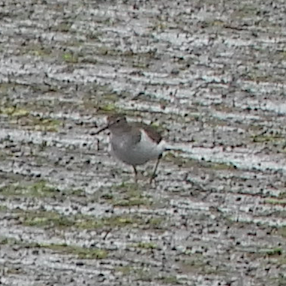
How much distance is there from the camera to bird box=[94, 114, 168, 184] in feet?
21.1

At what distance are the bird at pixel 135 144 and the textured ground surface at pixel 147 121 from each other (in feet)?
0.37

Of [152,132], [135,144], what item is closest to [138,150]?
[135,144]

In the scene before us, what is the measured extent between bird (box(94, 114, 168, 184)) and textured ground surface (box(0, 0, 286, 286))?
0.37 ft

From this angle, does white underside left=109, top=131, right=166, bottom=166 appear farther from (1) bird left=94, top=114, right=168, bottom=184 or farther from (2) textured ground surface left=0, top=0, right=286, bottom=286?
(2) textured ground surface left=0, top=0, right=286, bottom=286

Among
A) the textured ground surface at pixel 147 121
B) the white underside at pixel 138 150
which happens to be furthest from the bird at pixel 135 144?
the textured ground surface at pixel 147 121

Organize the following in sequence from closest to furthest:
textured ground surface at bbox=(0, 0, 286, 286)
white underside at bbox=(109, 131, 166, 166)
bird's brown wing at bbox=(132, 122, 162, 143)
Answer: textured ground surface at bbox=(0, 0, 286, 286) → white underside at bbox=(109, 131, 166, 166) → bird's brown wing at bbox=(132, 122, 162, 143)

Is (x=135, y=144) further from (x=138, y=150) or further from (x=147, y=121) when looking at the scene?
(x=147, y=121)

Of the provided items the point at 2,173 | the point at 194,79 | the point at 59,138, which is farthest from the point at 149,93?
the point at 2,173

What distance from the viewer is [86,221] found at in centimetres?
594

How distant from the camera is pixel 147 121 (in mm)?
7359

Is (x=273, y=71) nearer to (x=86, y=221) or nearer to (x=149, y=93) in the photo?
(x=149, y=93)

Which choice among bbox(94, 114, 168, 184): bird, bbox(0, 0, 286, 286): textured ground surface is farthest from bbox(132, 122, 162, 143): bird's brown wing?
bbox(0, 0, 286, 286): textured ground surface

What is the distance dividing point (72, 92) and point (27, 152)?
1.09 m

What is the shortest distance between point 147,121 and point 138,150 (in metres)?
0.92
